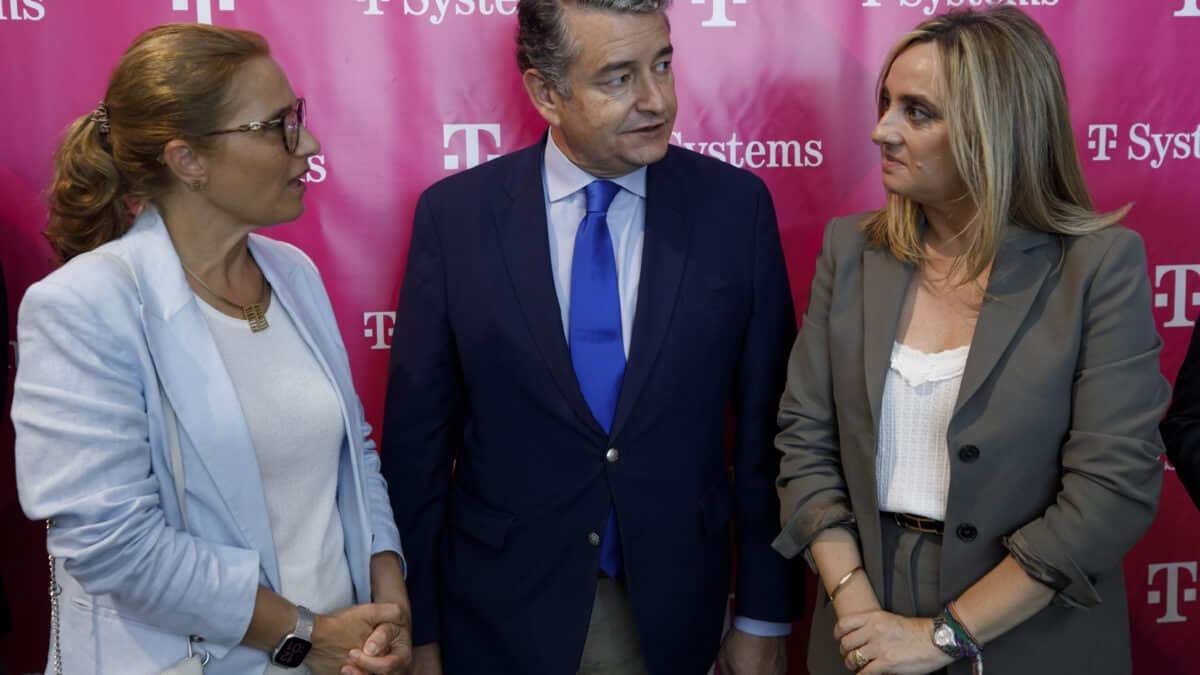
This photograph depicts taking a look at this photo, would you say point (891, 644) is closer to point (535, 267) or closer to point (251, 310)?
point (535, 267)

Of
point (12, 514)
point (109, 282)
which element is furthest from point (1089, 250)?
point (12, 514)

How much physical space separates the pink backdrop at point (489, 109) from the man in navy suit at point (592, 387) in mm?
443

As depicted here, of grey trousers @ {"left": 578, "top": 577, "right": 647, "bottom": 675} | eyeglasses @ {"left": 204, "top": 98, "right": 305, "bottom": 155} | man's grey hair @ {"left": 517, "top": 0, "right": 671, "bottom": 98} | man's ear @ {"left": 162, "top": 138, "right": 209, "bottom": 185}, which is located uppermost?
man's grey hair @ {"left": 517, "top": 0, "right": 671, "bottom": 98}

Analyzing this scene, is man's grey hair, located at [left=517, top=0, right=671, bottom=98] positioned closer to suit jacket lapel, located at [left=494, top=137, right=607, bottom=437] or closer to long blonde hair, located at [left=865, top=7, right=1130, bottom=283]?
suit jacket lapel, located at [left=494, top=137, right=607, bottom=437]

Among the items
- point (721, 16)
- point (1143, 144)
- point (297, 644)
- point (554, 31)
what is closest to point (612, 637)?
point (297, 644)

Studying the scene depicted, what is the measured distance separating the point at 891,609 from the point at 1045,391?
0.45m

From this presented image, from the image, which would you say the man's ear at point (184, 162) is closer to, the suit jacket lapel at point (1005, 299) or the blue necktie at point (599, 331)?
the blue necktie at point (599, 331)

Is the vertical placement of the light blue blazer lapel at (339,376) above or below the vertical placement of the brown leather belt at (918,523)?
above

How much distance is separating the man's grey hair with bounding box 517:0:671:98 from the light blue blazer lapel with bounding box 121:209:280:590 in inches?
30.3

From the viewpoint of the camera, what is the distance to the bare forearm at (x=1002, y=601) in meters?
1.82

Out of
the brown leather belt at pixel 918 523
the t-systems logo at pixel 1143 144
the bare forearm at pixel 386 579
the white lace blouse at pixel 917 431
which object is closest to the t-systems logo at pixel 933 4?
the t-systems logo at pixel 1143 144

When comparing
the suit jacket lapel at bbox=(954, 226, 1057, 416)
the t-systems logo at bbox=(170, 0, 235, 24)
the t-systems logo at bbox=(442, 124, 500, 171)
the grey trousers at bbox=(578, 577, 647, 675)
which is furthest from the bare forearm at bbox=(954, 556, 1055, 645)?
the t-systems logo at bbox=(170, 0, 235, 24)

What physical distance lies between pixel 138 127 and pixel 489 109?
1015 mm

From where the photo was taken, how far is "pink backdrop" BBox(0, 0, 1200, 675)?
251 centimetres
